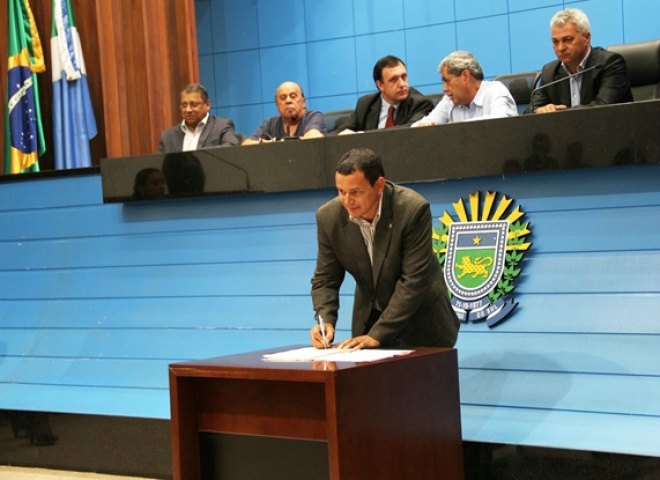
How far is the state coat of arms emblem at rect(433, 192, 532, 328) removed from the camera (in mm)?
3381

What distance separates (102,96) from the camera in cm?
550

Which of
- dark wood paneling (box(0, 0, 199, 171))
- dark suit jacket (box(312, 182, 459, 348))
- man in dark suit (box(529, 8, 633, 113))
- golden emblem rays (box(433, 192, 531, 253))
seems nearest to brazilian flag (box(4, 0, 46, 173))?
dark wood paneling (box(0, 0, 199, 171))

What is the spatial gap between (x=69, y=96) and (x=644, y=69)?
3.30 m

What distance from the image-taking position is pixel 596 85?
11.7 ft

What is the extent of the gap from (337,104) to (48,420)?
3.90m

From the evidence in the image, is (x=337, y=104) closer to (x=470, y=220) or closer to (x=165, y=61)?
(x=165, y=61)

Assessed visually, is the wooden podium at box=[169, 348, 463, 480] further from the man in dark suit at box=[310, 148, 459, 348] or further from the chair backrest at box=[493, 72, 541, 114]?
the chair backrest at box=[493, 72, 541, 114]

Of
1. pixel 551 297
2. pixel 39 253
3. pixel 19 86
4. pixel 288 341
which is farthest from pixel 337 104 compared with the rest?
pixel 551 297

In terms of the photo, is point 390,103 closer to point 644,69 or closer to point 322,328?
point 644,69

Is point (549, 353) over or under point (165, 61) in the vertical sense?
under

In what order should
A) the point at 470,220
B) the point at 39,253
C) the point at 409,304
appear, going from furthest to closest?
the point at 39,253 < the point at 470,220 < the point at 409,304

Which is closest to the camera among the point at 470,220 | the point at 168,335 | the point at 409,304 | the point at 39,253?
the point at 409,304

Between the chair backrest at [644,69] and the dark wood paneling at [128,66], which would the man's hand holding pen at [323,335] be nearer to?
the chair backrest at [644,69]

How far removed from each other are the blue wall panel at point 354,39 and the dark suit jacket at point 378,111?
2334 millimetres
